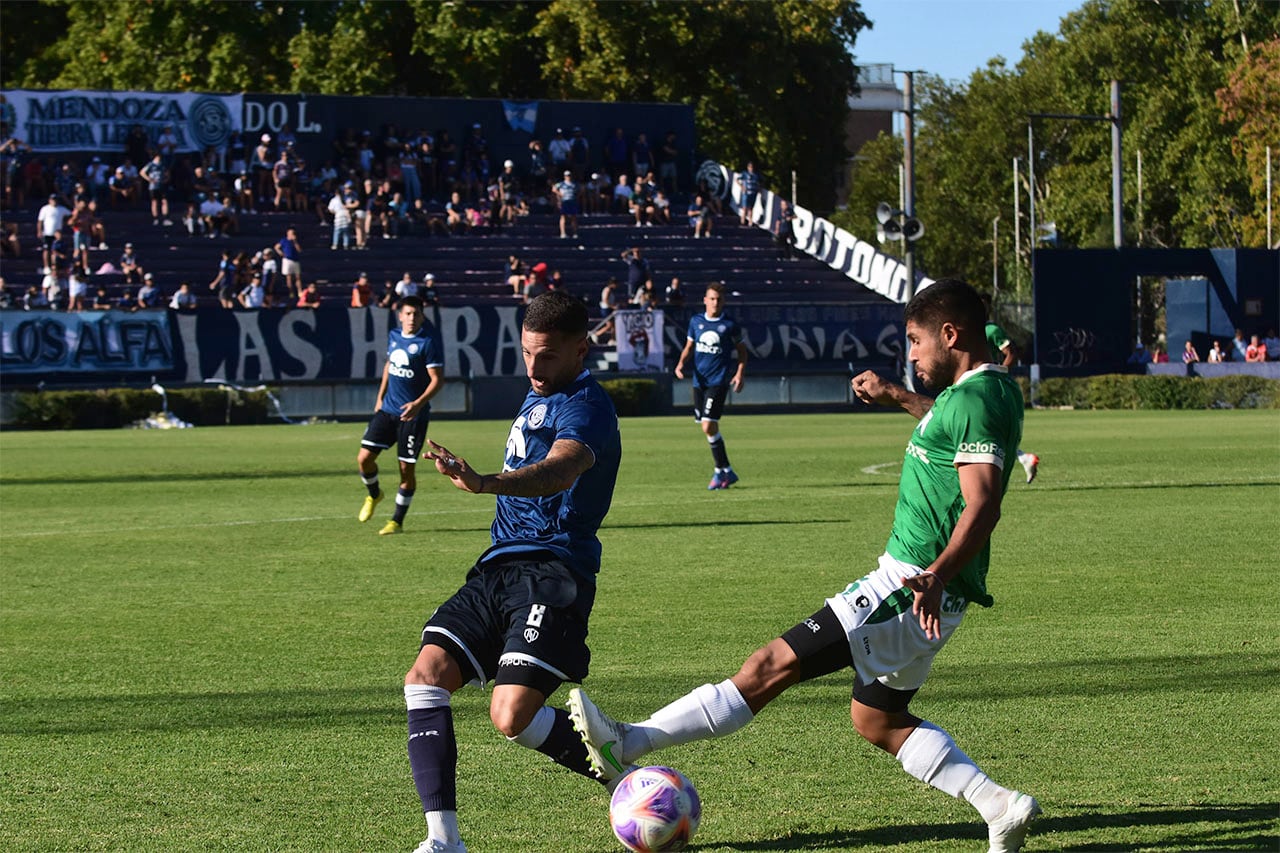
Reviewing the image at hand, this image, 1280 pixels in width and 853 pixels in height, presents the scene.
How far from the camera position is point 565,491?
18.1 feet

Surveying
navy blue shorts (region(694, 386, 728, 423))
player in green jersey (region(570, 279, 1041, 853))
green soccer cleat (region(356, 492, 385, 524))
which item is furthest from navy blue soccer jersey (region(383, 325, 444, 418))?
player in green jersey (region(570, 279, 1041, 853))

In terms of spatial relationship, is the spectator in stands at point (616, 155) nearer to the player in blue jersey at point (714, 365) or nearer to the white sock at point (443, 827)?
the player in blue jersey at point (714, 365)

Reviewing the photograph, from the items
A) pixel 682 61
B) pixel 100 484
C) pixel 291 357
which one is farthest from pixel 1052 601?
pixel 682 61

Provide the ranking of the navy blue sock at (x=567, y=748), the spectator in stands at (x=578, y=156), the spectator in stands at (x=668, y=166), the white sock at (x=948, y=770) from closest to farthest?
the white sock at (x=948, y=770) → the navy blue sock at (x=567, y=748) → the spectator in stands at (x=578, y=156) → the spectator in stands at (x=668, y=166)

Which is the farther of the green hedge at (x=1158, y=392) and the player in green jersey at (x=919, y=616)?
the green hedge at (x=1158, y=392)

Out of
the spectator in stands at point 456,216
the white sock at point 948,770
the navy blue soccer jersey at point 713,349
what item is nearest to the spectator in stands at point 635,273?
the spectator in stands at point 456,216

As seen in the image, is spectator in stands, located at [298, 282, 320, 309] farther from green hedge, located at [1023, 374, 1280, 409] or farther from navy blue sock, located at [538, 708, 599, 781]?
navy blue sock, located at [538, 708, 599, 781]

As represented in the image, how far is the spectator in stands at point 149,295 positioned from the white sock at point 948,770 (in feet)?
127

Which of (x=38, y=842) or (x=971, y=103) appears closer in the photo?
(x=38, y=842)

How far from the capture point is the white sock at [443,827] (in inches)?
200

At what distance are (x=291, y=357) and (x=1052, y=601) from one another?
33.3m

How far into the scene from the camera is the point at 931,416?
5.30 metres

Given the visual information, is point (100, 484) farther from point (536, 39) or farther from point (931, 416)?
point (536, 39)

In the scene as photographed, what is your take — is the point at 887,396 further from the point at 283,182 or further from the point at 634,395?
the point at 283,182
